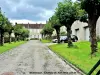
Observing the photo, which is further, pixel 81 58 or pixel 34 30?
pixel 34 30

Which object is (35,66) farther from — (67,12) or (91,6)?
(67,12)

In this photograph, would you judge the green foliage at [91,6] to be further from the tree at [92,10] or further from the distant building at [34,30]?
the distant building at [34,30]

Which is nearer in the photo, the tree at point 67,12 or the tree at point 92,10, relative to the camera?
the tree at point 92,10

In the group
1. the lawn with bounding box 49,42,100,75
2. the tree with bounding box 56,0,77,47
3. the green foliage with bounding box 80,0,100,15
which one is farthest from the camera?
the tree with bounding box 56,0,77,47

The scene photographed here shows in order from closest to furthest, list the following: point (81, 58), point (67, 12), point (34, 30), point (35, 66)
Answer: point (35, 66) < point (81, 58) < point (67, 12) < point (34, 30)

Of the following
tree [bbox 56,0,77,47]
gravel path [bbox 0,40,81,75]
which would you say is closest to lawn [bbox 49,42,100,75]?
gravel path [bbox 0,40,81,75]

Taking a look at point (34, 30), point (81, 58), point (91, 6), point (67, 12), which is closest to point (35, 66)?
point (81, 58)

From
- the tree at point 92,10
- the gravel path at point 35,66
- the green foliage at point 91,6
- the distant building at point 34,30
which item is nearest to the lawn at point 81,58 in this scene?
the gravel path at point 35,66

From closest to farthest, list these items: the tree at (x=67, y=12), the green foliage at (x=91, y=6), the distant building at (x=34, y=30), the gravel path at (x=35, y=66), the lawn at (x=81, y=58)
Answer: the gravel path at (x=35, y=66) → the lawn at (x=81, y=58) → the green foliage at (x=91, y=6) → the tree at (x=67, y=12) → the distant building at (x=34, y=30)

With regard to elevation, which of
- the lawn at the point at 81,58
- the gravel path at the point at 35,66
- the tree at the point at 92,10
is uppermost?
the tree at the point at 92,10

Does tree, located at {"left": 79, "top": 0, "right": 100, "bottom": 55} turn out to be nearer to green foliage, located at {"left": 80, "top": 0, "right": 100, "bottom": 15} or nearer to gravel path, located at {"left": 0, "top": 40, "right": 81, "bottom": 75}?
green foliage, located at {"left": 80, "top": 0, "right": 100, "bottom": 15}

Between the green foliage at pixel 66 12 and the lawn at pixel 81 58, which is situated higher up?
the green foliage at pixel 66 12

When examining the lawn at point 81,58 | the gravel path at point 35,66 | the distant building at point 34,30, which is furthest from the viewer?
the distant building at point 34,30

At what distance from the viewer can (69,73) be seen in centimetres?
1254
